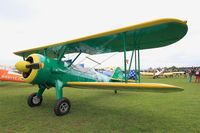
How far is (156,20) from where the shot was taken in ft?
12.5

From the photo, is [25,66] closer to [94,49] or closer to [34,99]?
[34,99]

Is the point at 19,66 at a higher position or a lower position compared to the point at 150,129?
higher

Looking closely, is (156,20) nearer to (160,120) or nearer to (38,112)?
(160,120)

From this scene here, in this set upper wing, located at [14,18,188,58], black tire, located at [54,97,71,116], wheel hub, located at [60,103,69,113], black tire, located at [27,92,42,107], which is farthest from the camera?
black tire, located at [27,92,42,107]

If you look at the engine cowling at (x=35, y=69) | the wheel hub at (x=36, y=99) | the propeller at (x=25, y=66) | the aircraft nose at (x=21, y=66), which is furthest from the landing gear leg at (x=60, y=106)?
the wheel hub at (x=36, y=99)

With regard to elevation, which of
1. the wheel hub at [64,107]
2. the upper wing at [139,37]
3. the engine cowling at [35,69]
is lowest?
the wheel hub at [64,107]

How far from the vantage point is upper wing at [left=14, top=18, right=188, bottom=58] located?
4113 mm

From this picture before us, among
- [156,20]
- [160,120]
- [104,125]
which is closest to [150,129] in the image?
[160,120]

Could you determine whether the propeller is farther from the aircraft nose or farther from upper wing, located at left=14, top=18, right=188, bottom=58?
upper wing, located at left=14, top=18, right=188, bottom=58

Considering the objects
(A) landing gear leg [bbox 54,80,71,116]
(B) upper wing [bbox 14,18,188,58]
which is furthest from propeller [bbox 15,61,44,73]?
(B) upper wing [bbox 14,18,188,58]

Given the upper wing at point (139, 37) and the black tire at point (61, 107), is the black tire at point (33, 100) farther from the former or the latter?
the upper wing at point (139, 37)

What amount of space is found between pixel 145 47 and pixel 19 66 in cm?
412

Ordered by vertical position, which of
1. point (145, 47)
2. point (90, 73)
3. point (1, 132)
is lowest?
point (1, 132)

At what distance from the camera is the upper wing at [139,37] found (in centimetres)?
411
